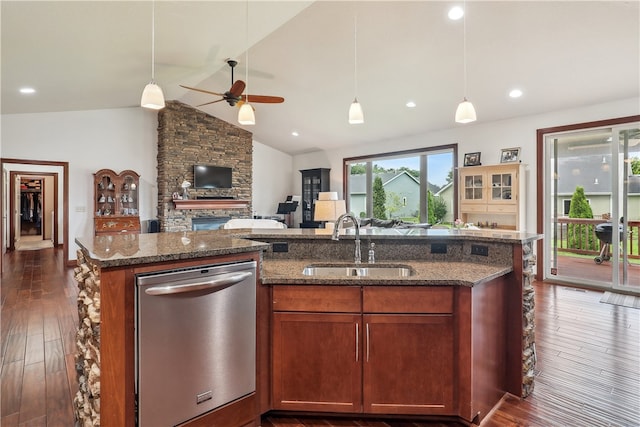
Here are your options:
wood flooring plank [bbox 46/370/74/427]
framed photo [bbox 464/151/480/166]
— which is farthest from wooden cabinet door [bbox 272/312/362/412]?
framed photo [bbox 464/151/480/166]

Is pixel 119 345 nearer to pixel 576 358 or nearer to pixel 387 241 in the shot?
pixel 387 241

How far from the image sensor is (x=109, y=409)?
4.82ft

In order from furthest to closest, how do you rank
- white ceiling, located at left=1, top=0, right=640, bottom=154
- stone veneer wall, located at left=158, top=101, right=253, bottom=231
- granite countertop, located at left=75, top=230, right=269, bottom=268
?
stone veneer wall, located at left=158, top=101, right=253, bottom=231, white ceiling, located at left=1, top=0, right=640, bottom=154, granite countertop, located at left=75, top=230, right=269, bottom=268

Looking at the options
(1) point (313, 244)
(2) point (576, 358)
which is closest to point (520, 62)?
(2) point (576, 358)

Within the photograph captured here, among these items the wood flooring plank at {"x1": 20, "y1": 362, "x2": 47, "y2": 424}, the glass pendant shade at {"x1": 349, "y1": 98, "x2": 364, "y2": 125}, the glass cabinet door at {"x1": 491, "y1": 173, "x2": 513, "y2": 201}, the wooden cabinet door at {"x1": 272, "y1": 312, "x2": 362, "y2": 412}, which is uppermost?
the glass pendant shade at {"x1": 349, "y1": 98, "x2": 364, "y2": 125}

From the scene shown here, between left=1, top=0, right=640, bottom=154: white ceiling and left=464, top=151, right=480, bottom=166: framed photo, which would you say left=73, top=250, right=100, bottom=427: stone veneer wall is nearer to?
left=1, top=0, right=640, bottom=154: white ceiling

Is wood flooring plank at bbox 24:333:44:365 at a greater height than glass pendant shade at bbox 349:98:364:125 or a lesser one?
lesser

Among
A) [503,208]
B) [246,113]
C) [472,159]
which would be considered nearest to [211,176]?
[246,113]

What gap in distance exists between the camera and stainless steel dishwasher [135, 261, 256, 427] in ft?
4.98

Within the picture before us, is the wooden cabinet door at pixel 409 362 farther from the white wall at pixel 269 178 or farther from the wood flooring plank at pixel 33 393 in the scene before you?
the white wall at pixel 269 178

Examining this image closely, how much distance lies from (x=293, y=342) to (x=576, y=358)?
7.55 ft

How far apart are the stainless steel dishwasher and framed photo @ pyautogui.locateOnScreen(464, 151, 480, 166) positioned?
541 centimetres

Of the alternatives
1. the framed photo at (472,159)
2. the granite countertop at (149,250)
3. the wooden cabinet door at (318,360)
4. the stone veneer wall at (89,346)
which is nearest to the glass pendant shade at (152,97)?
the granite countertop at (149,250)

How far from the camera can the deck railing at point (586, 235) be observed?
15.8 ft
